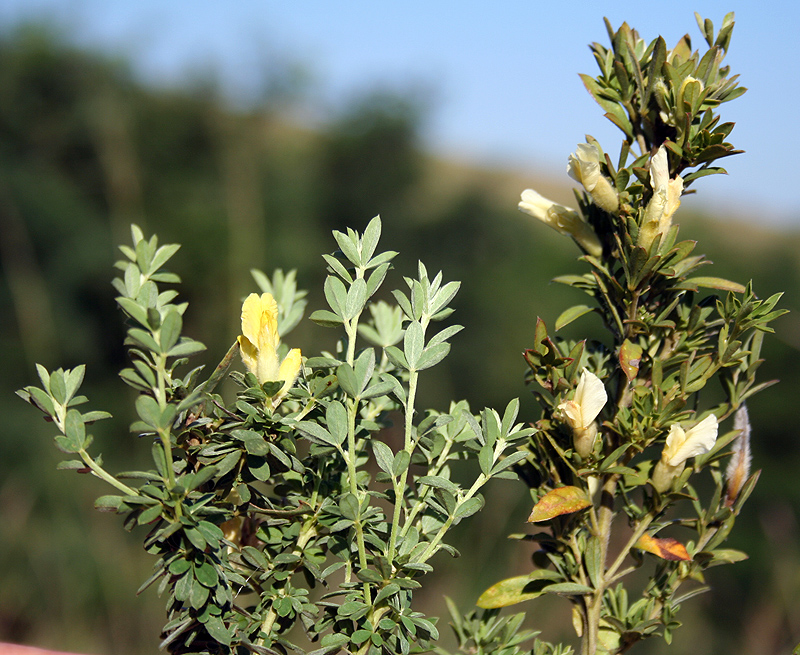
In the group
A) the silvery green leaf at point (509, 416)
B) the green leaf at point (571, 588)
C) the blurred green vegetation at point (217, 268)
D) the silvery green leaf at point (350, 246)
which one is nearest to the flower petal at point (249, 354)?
the silvery green leaf at point (350, 246)

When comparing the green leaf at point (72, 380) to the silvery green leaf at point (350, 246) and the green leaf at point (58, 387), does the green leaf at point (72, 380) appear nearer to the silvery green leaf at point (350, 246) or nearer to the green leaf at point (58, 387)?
the green leaf at point (58, 387)

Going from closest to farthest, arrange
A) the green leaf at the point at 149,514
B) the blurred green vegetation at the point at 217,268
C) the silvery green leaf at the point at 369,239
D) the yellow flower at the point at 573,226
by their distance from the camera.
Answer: the green leaf at the point at 149,514
the silvery green leaf at the point at 369,239
the yellow flower at the point at 573,226
the blurred green vegetation at the point at 217,268

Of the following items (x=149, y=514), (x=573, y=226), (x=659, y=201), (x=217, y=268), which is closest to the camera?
(x=149, y=514)

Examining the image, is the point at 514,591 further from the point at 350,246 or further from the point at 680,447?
the point at 350,246

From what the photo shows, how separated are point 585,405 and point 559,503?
0.09 metres

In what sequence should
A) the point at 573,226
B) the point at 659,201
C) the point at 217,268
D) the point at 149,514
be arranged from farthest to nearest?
1. the point at 217,268
2. the point at 573,226
3. the point at 659,201
4. the point at 149,514

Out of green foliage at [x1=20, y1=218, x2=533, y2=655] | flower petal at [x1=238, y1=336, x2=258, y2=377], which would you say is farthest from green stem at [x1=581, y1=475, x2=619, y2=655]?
flower petal at [x1=238, y1=336, x2=258, y2=377]

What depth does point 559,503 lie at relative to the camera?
55cm

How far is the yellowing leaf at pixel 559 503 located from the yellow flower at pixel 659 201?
221mm

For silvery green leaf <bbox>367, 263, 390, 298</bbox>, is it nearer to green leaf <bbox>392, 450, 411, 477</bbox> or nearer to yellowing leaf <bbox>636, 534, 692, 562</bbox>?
green leaf <bbox>392, 450, 411, 477</bbox>

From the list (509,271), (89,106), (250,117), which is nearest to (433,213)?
(509,271)

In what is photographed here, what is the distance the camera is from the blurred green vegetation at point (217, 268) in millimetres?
3072

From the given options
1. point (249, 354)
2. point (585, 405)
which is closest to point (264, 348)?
point (249, 354)

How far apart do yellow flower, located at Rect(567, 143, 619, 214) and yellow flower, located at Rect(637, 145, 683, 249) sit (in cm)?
4
